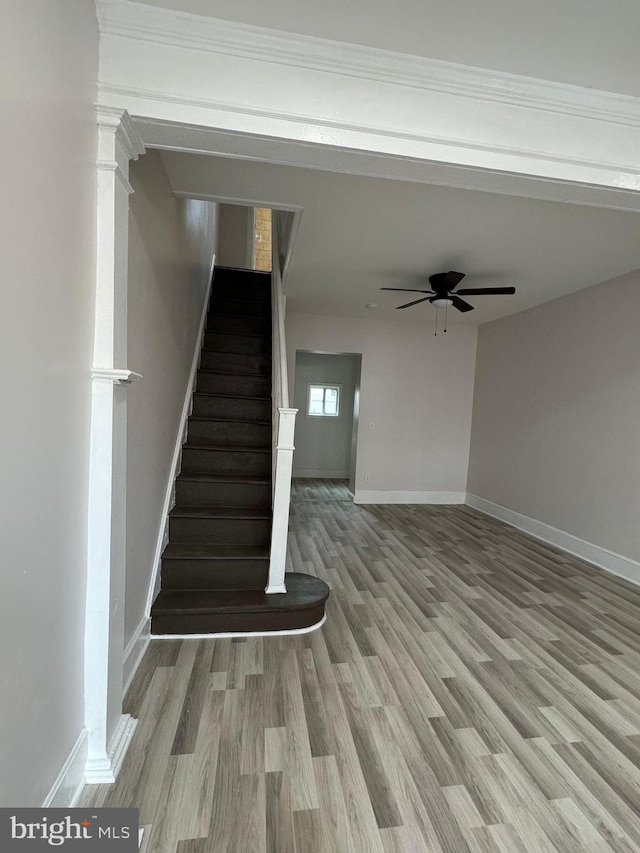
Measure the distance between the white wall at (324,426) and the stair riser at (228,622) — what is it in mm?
5232

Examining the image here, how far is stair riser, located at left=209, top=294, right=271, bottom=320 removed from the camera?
193 inches

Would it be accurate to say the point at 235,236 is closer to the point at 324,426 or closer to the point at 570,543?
the point at 324,426

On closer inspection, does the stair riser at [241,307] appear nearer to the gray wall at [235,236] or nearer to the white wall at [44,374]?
the gray wall at [235,236]

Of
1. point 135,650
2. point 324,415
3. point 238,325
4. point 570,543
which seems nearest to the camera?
point 135,650

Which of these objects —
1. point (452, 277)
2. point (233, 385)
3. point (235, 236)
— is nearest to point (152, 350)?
point (233, 385)

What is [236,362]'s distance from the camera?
428 cm

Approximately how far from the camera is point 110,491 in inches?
57.5

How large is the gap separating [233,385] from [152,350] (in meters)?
1.73

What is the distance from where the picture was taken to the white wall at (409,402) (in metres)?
6.00

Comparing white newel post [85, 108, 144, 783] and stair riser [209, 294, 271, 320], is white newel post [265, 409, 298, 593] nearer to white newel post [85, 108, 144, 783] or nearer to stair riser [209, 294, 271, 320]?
white newel post [85, 108, 144, 783]

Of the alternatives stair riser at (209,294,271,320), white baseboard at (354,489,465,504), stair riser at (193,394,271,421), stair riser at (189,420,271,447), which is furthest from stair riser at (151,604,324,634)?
white baseboard at (354,489,465,504)

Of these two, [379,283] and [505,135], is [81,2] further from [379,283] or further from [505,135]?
[379,283]

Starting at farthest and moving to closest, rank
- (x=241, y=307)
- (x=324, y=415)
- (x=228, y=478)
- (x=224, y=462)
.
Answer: (x=324, y=415) < (x=241, y=307) < (x=224, y=462) < (x=228, y=478)

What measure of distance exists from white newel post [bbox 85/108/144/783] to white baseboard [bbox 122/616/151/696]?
1.43ft
